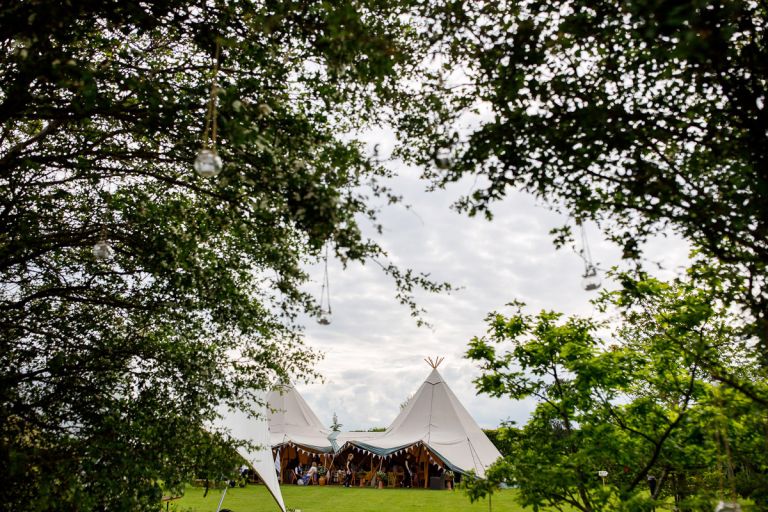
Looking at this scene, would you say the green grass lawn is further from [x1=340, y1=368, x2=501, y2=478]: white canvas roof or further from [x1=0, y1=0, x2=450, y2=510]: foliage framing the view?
[x1=0, y1=0, x2=450, y2=510]: foliage framing the view

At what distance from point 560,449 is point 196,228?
558 cm

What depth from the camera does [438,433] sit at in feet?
76.6

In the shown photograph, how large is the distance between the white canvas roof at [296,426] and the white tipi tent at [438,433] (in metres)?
2.94

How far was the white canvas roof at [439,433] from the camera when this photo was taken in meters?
21.8

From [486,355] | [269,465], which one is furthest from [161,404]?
[269,465]

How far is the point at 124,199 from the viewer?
650 centimetres

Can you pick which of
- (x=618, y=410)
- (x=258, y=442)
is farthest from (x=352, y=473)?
(x=618, y=410)

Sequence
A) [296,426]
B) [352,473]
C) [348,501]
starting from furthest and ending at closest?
[296,426]
[352,473]
[348,501]

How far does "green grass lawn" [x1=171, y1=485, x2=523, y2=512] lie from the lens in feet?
53.0

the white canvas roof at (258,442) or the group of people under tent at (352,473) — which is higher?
the white canvas roof at (258,442)

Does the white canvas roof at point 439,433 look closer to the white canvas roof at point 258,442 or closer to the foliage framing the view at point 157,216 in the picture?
the white canvas roof at point 258,442

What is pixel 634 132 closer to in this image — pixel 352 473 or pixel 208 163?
pixel 208 163

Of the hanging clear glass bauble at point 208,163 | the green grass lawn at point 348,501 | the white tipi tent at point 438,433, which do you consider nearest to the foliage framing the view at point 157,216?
the hanging clear glass bauble at point 208,163

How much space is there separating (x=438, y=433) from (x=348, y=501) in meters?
6.55
